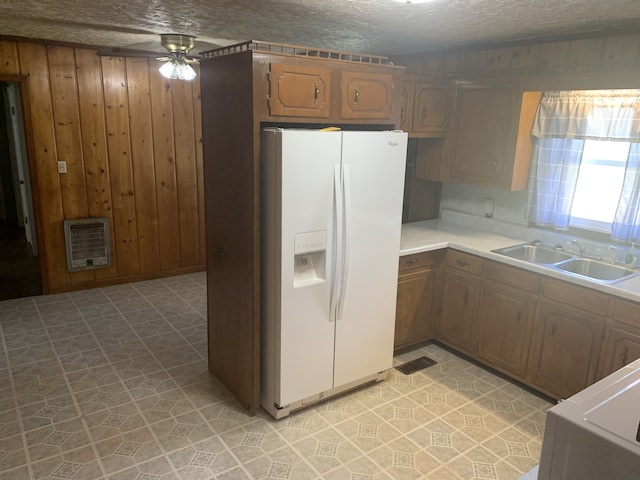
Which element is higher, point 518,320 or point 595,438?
point 595,438

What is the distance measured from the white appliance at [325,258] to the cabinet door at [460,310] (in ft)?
2.07

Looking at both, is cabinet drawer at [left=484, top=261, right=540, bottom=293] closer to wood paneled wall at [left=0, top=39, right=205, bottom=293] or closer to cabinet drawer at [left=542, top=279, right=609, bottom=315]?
cabinet drawer at [left=542, top=279, right=609, bottom=315]

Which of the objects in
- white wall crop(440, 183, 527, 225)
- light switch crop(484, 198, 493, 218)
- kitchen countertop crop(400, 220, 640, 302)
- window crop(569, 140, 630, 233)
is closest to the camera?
kitchen countertop crop(400, 220, 640, 302)

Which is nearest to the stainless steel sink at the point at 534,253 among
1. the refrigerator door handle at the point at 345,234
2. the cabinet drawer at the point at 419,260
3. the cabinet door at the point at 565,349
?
the cabinet drawer at the point at 419,260

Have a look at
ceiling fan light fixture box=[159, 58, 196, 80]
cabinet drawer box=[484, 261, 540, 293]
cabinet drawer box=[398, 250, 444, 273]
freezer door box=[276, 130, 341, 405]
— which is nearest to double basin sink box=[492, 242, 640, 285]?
cabinet drawer box=[484, 261, 540, 293]

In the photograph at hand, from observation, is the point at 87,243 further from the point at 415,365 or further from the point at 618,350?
the point at 618,350

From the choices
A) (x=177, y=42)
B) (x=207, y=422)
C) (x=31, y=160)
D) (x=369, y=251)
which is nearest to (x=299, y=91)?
(x=369, y=251)

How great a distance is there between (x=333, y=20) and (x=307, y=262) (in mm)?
1363

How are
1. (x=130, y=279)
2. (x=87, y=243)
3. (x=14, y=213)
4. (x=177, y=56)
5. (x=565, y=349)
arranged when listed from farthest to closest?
1. (x=14, y=213)
2. (x=130, y=279)
3. (x=87, y=243)
4. (x=177, y=56)
5. (x=565, y=349)

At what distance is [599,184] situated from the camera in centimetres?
325

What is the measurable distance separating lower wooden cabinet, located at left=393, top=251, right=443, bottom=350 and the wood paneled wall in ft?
9.03

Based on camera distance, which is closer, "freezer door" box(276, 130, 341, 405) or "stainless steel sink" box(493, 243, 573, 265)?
"freezer door" box(276, 130, 341, 405)

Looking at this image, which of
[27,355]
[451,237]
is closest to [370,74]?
[451,237]

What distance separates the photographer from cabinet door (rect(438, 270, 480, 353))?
341 centimetres
